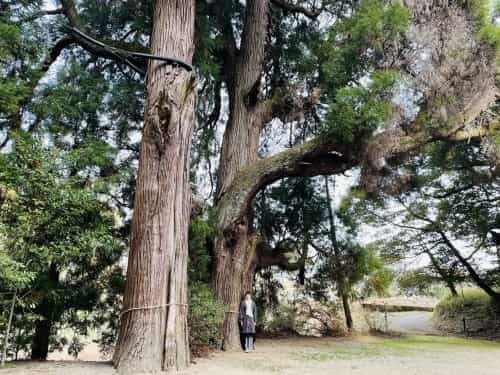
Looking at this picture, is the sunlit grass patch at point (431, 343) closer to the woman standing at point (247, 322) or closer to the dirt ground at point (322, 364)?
the dirt ground at point (322, 364)

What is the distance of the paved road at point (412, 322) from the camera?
15.4m

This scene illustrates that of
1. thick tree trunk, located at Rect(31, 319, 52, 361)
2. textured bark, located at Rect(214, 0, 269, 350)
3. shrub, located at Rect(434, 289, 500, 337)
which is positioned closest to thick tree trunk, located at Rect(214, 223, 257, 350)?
A: textured bark, located at Rect(214, 0, 269, 350)

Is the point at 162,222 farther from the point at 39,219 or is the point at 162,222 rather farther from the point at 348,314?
the point at 348,314

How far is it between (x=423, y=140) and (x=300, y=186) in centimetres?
434

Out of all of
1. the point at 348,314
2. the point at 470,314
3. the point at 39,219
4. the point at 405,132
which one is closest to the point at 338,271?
the point at 348,314

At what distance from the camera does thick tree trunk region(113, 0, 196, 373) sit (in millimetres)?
5062

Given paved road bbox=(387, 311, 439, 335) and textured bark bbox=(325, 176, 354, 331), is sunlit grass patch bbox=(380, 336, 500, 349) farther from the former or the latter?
paved road bbox=(387, 311, 439, 335)

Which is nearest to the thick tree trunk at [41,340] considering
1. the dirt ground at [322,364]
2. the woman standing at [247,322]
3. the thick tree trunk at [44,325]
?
the thick tree trunk at [44,325]

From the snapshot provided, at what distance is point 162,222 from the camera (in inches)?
215

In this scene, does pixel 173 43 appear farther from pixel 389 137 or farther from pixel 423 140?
pixel 423 140

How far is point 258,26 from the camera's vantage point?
9453mm

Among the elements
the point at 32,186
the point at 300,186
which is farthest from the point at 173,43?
the point at 300,186

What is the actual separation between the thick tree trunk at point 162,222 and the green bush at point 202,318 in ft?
3.99

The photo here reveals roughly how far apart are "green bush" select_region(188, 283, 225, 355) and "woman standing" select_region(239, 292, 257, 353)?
83 centimetres
